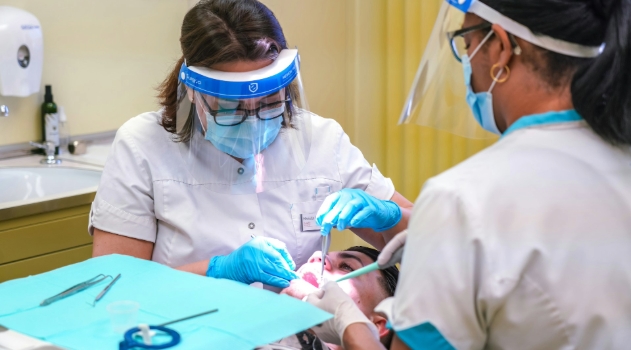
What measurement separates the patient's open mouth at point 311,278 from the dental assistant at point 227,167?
69 mm

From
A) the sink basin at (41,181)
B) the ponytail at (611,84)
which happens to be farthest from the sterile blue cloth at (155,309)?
the sink basin at (41,181)

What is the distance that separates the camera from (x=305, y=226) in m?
2.00

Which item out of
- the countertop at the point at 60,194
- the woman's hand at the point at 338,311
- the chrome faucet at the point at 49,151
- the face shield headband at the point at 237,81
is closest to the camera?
the woman's hand at the point at 338,311

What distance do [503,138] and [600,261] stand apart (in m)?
0.25

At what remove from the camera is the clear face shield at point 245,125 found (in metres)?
1.71

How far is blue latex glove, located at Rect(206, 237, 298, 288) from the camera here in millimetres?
1751

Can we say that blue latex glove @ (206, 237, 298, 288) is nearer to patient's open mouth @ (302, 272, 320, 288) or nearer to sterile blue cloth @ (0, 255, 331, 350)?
patient's open mouth @ (302, 272, 320, 288)

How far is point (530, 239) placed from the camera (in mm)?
1061

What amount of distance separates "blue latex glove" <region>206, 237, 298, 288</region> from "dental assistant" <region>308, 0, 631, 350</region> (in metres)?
0.66

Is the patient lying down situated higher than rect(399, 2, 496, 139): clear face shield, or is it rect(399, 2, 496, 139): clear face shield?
rect(399, 2, 496, 139): clear face shield

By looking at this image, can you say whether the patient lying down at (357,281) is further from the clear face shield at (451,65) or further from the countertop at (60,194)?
the countertop at (60,194)

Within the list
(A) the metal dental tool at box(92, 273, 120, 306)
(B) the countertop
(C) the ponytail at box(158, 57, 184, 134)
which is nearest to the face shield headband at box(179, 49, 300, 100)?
(C) the ponytail at box(158, 57, 184, 134)

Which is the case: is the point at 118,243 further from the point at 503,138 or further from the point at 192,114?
the point at 503,138

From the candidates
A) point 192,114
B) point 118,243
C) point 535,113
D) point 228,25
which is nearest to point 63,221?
point 118,243
